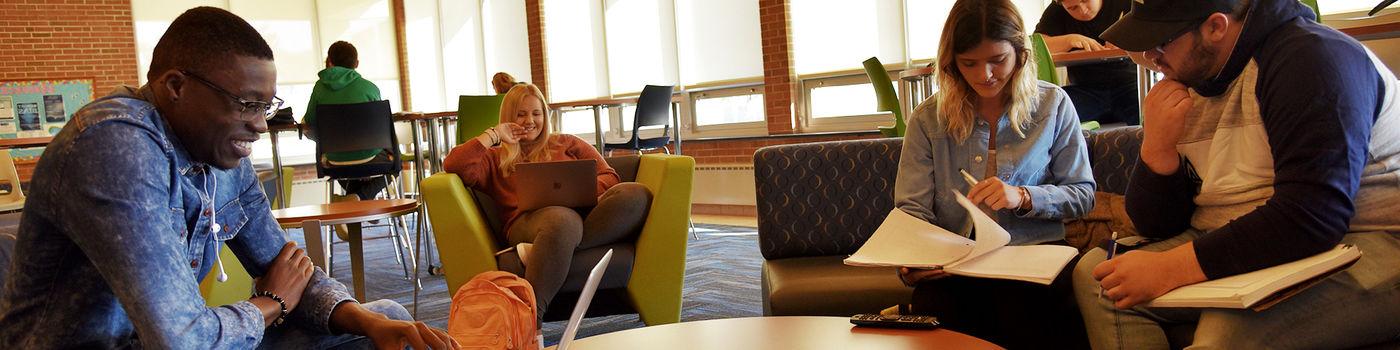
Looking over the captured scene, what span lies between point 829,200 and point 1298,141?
1.41 meters

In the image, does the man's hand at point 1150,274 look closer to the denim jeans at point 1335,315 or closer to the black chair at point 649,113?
the denim jeans at point 1335,315

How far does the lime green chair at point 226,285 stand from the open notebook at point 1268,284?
7.67 ft

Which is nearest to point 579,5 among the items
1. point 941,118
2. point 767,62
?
point 767,62

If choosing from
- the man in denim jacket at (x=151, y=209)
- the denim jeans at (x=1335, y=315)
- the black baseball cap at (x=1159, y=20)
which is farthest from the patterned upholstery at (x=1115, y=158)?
the man in denim jacket at (x=151, y=209)

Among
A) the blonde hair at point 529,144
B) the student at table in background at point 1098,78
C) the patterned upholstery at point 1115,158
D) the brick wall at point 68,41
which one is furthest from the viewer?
the brick wall at point 68,41

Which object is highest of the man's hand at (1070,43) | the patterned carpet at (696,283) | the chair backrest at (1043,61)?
the man's hand at (1070,43)

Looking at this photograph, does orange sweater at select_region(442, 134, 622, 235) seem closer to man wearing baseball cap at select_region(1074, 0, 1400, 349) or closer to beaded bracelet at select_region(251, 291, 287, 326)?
beaded bracelet at select_region(251, 291, 287, 326)

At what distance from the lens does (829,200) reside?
266cm

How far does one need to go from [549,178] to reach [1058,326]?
5.69ft

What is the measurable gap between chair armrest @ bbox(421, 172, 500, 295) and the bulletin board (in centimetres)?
768

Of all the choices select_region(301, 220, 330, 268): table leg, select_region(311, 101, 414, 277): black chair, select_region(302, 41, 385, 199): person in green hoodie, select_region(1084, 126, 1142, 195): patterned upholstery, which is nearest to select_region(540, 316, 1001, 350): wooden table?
select_region(1084, 126, 1142, 195): patterned upholstery

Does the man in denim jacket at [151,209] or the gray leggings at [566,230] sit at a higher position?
the man in denim jacket at [151,209]

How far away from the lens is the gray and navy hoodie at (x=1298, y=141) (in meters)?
1.31

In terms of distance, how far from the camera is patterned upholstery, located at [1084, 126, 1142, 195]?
2.34 metres
